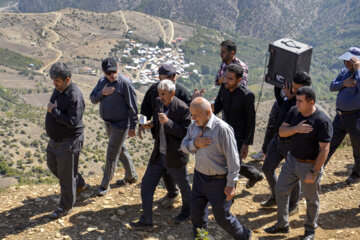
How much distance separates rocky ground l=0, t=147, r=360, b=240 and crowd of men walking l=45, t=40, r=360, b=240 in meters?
0.16

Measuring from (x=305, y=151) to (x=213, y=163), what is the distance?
3.38 feet

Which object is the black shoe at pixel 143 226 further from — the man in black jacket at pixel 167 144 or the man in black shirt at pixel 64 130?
the man in black shirt at pixel 64 130

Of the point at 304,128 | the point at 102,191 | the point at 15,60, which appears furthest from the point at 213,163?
the point at 15,60

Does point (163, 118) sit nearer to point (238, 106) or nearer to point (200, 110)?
point (200, 110)

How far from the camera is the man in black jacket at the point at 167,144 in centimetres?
→ 421

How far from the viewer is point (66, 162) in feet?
15.7

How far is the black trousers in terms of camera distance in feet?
15.6

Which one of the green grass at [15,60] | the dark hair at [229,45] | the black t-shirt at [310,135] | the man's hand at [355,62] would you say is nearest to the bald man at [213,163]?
the black t-shirt at [310,135]

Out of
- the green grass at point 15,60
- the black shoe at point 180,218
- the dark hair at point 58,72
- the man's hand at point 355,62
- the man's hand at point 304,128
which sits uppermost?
the man's hand at point 355,62

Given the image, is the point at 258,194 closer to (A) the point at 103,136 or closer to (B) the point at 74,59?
(A) the point at 103,136

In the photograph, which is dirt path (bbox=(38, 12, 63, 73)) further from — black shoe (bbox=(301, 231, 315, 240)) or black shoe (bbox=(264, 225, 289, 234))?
black shoe (bbox=(301, 231, 315, 240))

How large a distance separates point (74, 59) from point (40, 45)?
43.0ft

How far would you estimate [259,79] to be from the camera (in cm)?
11125

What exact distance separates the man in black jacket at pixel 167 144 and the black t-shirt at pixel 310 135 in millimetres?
1151
